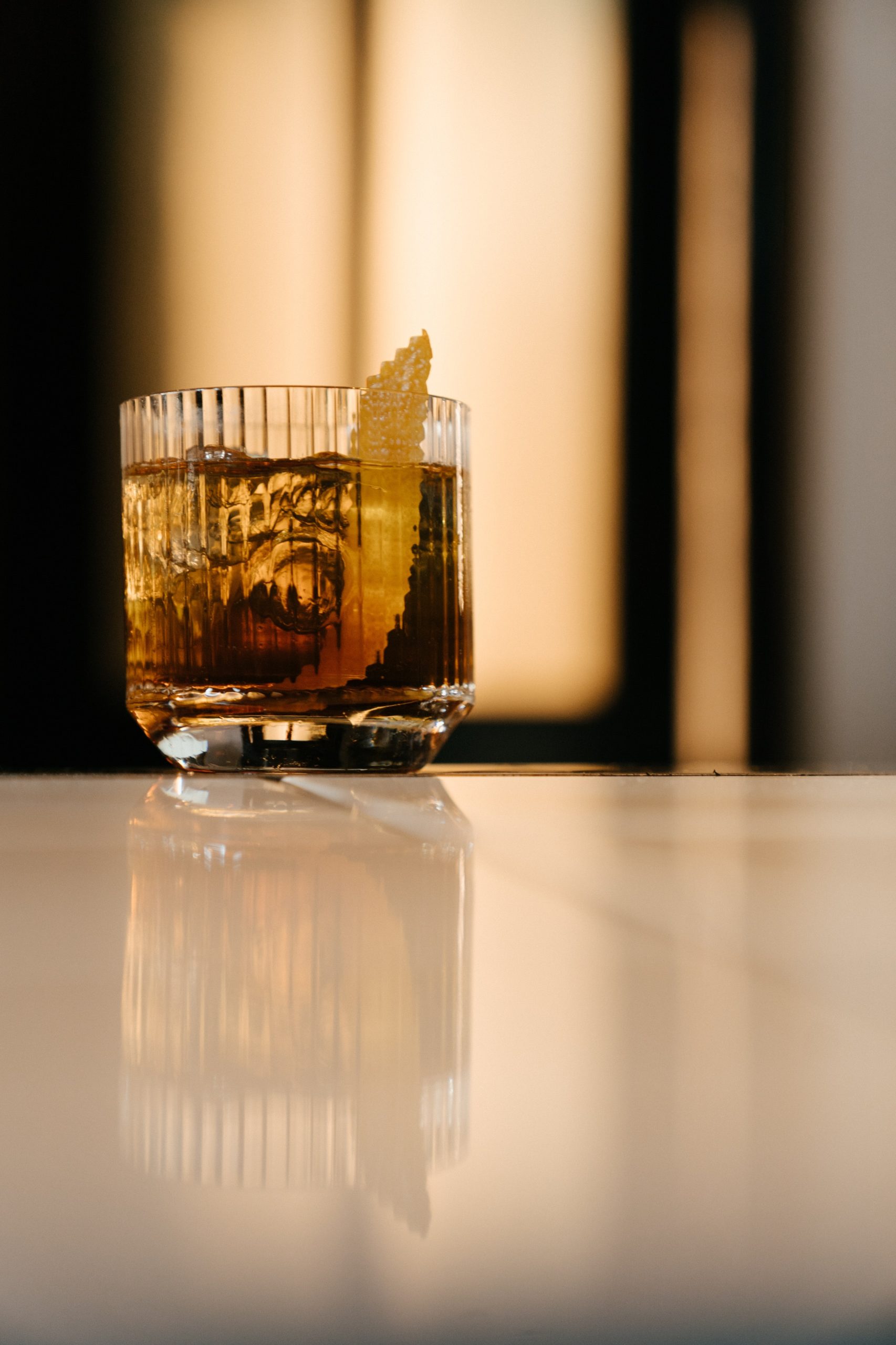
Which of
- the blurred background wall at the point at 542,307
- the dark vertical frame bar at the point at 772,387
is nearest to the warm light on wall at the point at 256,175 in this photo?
the blurred background wall at the point at 542,307

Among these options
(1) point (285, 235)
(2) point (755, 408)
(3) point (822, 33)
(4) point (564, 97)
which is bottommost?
(2) point (755, 408)

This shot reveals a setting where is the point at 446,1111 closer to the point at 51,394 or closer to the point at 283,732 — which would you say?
the point at 283,732

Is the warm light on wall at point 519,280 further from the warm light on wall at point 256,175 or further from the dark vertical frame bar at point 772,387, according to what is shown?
the dark vertical frame bar at point 772,387

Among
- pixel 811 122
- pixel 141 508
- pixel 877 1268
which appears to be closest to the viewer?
pixel 877 1268

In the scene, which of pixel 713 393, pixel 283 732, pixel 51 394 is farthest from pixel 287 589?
pixel 713 393

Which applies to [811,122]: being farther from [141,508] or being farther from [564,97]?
[141,508]

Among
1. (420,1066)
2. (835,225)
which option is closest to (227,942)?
(420,1066)

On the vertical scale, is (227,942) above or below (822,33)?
below
